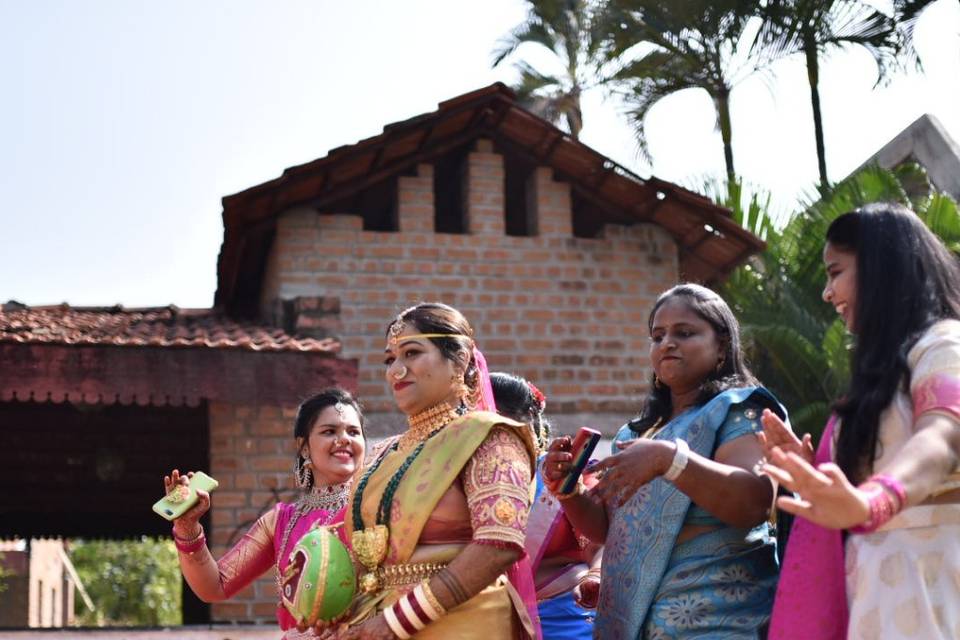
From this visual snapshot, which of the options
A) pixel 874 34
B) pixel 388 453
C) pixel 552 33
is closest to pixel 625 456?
pixel 388 453

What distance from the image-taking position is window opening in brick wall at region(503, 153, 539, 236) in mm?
11008

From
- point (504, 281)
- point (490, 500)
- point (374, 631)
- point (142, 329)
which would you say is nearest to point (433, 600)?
point (374, 631)

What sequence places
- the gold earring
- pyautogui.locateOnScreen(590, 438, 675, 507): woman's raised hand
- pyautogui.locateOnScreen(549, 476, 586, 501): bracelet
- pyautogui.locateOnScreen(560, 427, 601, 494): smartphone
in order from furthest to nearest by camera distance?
the gold earring → pyautogui.locateOnScreen(549, 476, 586, 501): bracelet → pyautogui.locateOnScreen(560, 427, 601, 494): smartphone → pyautogui.locateOnScreen(590, 438, 675, 507): woman's raised hand

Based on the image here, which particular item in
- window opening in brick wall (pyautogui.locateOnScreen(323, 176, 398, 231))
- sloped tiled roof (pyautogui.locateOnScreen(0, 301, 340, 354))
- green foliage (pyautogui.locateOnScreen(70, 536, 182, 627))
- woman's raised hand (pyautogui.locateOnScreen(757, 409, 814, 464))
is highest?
window opening in brick wall (pyautogui.locateOnScreen(323, 176, 398, 231))

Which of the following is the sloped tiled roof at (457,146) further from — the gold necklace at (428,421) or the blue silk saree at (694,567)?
the blue silk saree at (694,567)

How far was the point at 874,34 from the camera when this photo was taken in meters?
17.7

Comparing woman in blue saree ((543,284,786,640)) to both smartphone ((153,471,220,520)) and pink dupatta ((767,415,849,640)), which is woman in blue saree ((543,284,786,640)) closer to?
pink dupatta ((767,415,849,640))

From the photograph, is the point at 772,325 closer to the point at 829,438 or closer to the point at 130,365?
the point at 130,365

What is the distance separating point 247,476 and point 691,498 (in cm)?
620

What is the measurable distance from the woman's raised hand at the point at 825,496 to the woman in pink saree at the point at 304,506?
2402mm

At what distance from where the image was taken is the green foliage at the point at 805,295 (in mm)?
12141

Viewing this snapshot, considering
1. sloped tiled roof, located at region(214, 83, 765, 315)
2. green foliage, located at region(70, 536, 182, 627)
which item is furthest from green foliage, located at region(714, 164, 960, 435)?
green foliage, located at region(70, 536, 182, 627)

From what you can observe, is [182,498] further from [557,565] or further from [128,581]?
[128,581]

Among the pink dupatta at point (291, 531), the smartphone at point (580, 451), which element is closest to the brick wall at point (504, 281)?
the pink dupatta at point (291, 531)
